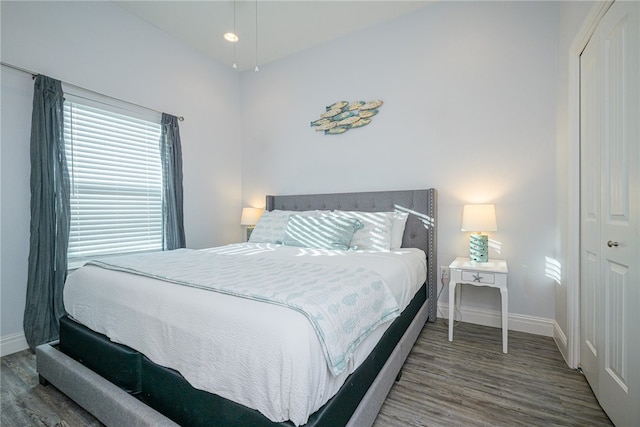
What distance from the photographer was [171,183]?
3.33m

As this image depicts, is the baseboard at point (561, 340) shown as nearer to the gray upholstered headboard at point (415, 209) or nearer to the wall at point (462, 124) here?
the wall at point (462, 124)

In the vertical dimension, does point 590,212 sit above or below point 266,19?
below

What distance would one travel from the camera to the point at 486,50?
106 inches

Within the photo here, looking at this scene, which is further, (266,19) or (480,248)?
(266,19)

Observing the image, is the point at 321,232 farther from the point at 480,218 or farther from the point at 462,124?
the point at 462,124

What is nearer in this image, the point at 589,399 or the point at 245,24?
the point at 589,399

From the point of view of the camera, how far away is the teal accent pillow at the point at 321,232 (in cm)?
266

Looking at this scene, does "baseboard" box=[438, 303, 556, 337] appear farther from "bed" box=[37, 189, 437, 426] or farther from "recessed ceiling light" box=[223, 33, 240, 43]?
"recessed ceiling light" box=[223, 33, 240, 43]

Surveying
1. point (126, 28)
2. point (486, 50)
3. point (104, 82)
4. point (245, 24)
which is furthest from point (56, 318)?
point (486, 50)

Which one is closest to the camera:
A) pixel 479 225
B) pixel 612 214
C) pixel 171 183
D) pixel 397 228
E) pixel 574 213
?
pixel 612 214

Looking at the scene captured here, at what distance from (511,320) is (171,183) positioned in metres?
3.75

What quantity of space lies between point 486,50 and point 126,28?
358cm

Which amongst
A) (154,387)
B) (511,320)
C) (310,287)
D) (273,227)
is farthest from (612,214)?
(273,227)

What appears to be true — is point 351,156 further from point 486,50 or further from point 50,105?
point 50,105
